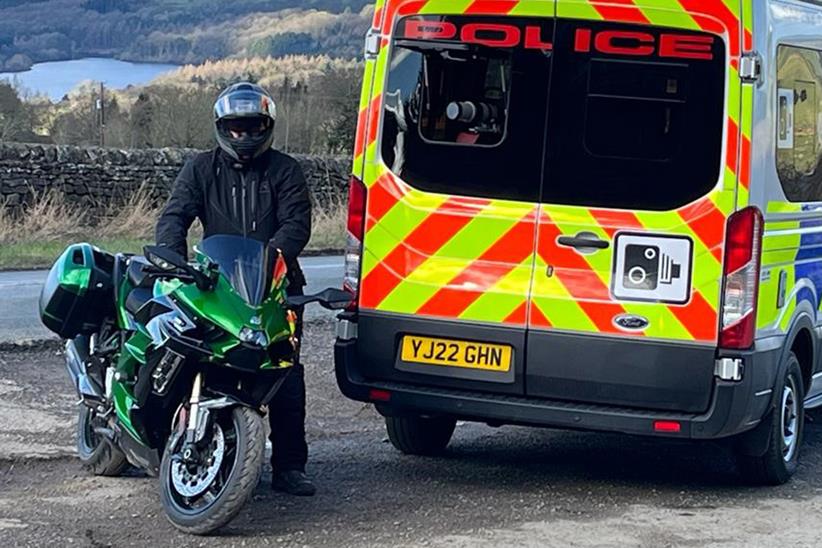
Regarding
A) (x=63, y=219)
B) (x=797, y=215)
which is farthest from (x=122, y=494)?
(x=63, y=219)

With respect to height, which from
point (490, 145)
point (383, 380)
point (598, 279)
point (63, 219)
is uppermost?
point (490, 145)

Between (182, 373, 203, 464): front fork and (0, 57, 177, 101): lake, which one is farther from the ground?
(182, 373, 203, 464): front fork

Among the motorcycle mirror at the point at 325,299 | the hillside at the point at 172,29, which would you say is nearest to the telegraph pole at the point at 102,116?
the hillside at the point at 172,29

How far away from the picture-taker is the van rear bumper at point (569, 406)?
670 cm

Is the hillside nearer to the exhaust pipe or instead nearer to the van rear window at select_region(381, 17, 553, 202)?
the exhaust pipe

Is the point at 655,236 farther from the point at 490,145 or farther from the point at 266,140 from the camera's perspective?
the point at 266,140

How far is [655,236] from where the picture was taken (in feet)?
22.0

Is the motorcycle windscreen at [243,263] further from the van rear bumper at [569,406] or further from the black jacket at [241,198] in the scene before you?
the van rear bumper at [569,406]

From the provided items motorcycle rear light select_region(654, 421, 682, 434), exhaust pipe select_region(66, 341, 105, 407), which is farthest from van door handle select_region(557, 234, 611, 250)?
exhaust pipe select_region(66, 341, 105, 407)

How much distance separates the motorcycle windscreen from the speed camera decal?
1642mm

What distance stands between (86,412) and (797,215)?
3620mm

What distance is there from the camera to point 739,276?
6.63m

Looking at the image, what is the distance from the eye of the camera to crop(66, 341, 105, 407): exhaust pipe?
6.77m

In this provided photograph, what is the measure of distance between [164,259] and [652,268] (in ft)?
7.21
